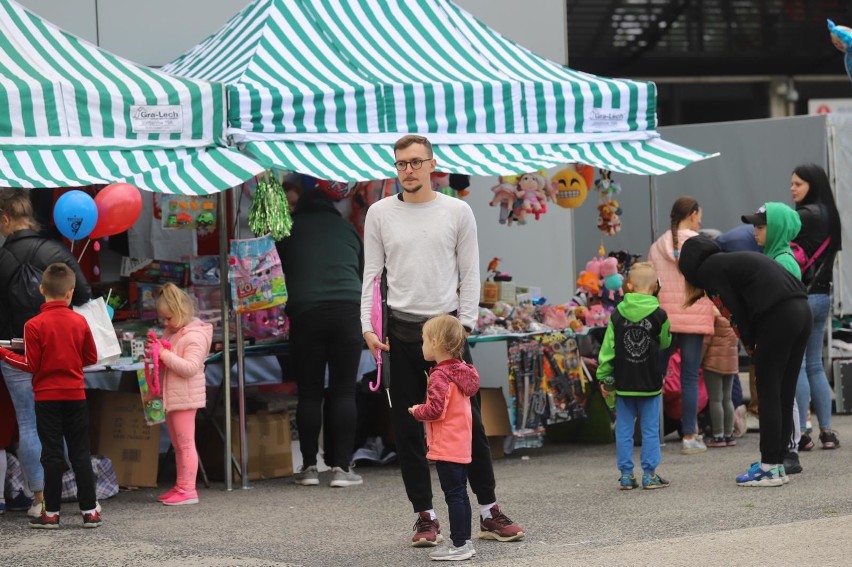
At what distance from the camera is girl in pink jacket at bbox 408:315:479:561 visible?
6465 millimetres

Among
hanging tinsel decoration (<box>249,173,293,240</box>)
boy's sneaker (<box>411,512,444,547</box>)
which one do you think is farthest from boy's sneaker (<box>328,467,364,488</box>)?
boy's sneaker (<box>411,512,444,547</box>)

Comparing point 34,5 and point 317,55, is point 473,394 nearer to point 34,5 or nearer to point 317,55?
point 317,55

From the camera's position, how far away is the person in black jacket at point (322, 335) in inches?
371

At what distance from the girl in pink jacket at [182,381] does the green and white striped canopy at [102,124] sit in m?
0.80

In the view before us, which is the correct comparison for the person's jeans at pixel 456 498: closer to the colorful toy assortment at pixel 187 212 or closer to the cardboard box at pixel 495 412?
the colorful toy assortment at pixel 187 212

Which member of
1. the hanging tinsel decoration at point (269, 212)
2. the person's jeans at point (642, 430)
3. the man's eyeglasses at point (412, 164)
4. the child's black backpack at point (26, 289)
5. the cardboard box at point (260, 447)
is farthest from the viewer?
the cardboard box at point (260, 447)

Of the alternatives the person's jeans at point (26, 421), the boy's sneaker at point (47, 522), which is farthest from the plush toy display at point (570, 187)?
the boy's sneaker at point (47, 522)

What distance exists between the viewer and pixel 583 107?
409 inches

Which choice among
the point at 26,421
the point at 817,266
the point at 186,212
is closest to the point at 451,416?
the point at 26,421

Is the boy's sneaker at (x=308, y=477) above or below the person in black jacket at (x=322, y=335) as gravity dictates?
below

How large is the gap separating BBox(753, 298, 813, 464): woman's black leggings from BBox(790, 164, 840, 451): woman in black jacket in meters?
1.42

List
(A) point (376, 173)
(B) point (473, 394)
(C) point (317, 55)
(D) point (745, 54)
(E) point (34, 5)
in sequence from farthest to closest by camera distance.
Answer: (D) point (745, 54)
(E) point (34, 5)
(C) point (317, 55)
(A) point (376, 173)
(B) point (473, 394)

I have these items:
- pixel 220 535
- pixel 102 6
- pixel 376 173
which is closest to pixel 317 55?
pixel 376 173

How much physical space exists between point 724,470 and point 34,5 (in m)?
6.64
